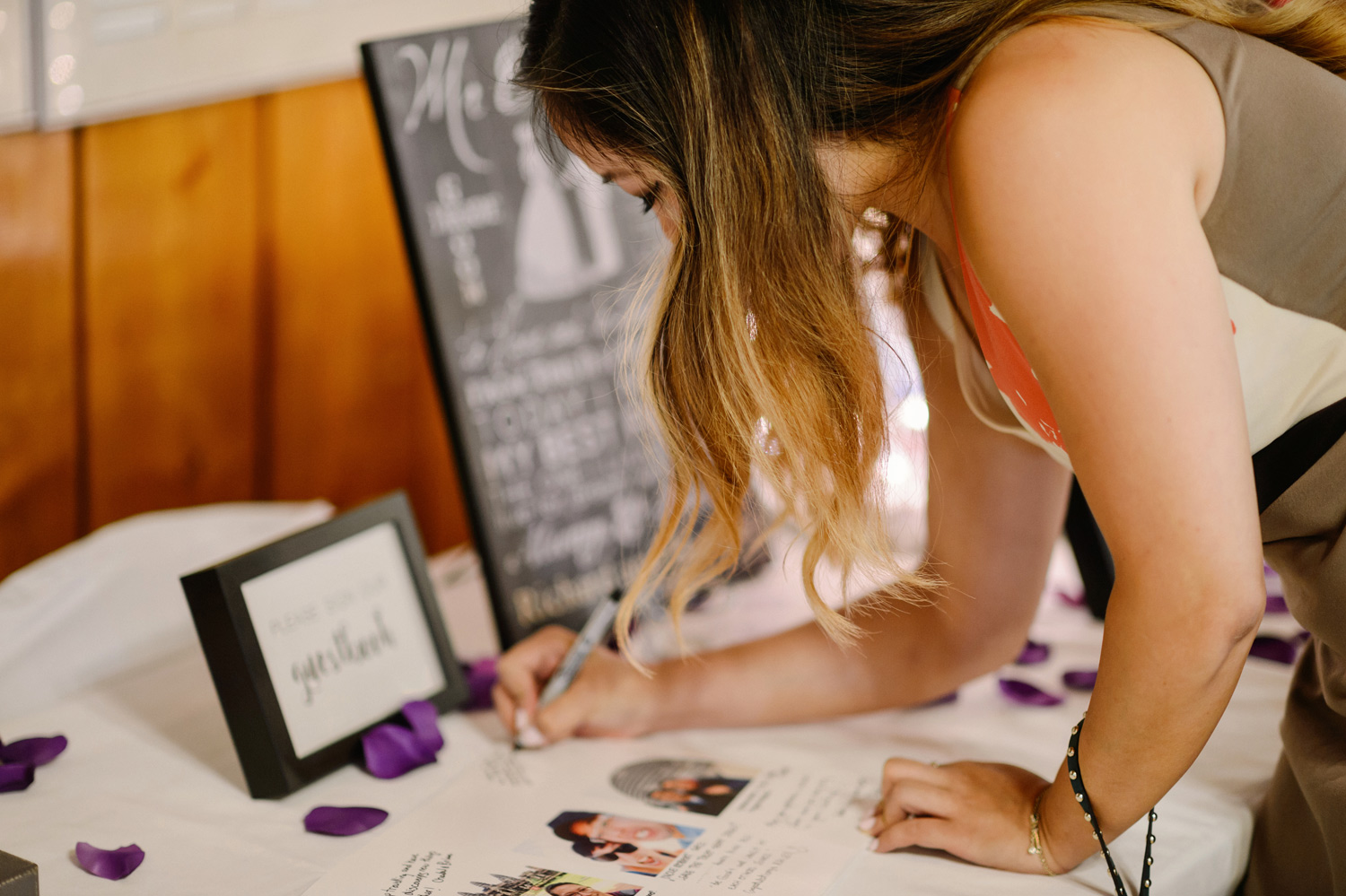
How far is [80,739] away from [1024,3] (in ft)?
3.16

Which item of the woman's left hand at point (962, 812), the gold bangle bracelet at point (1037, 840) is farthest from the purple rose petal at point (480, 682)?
the gold bangle bracelet at point (1037, 840)

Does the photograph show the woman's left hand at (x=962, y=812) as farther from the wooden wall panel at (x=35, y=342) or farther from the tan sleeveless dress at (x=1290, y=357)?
the wooden wall panel at (x=35, y=342)

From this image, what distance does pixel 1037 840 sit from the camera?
0.73m

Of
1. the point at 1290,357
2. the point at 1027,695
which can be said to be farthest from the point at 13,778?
the point at 1290,357

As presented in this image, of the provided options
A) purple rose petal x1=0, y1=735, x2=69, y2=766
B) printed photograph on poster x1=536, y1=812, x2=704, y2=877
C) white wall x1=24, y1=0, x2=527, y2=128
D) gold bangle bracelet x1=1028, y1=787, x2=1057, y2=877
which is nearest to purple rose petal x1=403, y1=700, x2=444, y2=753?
printed photograph on poster x1=536, y1=812, x2=704, y2=877

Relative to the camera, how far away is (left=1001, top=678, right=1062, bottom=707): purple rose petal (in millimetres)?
981

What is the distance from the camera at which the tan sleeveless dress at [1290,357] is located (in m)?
0.62

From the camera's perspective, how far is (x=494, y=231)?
3.95ft

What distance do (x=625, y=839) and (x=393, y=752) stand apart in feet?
0.77

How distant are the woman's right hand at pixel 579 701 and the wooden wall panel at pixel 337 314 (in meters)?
0.68

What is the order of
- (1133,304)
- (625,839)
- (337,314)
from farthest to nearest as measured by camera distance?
(337,314) → (625,839) → (1133,304)

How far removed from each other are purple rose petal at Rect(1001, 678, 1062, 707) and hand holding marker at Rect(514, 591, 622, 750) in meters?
0.38

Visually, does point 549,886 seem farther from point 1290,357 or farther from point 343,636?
point 1290,357

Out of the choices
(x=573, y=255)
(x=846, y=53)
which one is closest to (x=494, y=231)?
(x=573, y=255)
